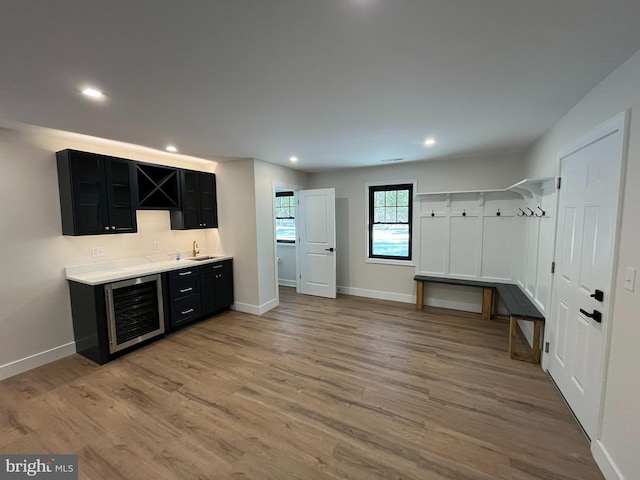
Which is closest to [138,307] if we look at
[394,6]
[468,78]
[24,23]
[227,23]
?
[24,23]

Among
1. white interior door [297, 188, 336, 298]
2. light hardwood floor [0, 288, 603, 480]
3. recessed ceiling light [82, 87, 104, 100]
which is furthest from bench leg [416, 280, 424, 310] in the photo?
recessed ceiling light [82, 87, 104, 100]

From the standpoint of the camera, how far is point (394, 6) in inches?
46.9

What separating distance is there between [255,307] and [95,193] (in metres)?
2.64

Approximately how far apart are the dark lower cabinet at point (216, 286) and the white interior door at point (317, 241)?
1.55m

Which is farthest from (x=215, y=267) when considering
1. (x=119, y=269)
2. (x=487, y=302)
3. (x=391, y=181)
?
(x=487, y=302)

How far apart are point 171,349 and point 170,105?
2.77 m

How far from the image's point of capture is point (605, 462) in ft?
5.43

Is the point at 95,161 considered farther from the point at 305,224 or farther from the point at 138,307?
the point at 305,224

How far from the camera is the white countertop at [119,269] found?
120 inches

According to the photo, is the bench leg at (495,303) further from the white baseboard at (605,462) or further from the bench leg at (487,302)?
the white baseboard at (605,462)

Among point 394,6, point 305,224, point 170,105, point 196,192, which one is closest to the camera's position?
point 394,6

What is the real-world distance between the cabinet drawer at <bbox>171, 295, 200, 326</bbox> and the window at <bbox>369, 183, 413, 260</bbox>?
10.5 feet

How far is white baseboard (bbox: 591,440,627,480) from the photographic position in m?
1.55

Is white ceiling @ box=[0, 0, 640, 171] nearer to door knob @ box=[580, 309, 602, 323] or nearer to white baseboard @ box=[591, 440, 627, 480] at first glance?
door knob @ box=[580, 309, 602, 323]
